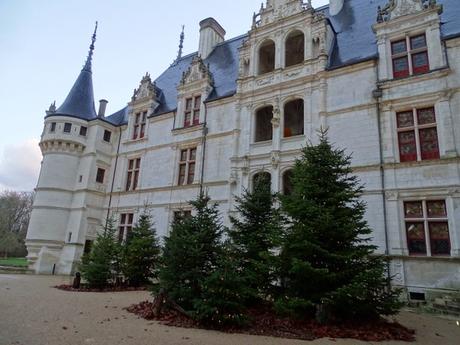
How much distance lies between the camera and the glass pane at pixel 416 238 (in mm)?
12688

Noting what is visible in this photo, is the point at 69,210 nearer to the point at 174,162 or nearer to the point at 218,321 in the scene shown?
the point at 174,162

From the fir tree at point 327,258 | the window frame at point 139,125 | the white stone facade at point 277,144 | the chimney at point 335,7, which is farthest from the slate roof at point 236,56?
the fir tree at point 327,258

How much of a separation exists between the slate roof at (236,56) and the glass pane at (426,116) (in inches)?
126

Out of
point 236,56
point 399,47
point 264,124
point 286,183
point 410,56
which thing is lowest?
point 286,183

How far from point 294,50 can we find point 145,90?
36.9 feet

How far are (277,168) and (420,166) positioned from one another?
6229 millimetres

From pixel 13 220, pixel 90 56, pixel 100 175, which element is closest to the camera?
pixel 100 175

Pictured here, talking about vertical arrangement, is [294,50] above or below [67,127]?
above

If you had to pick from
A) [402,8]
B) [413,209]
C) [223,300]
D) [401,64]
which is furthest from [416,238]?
[402,8]

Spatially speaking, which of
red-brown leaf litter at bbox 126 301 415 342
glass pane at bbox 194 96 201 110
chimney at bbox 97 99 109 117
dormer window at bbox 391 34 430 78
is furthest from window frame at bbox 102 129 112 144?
dormer window at bbox 391 34 430 78

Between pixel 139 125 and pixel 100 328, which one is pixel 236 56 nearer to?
pixel 139 125

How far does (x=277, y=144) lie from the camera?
672 inches

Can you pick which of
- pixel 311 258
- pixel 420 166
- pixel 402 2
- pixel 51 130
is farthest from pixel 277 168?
pixel 51 130

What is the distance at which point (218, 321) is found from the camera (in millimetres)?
7746
